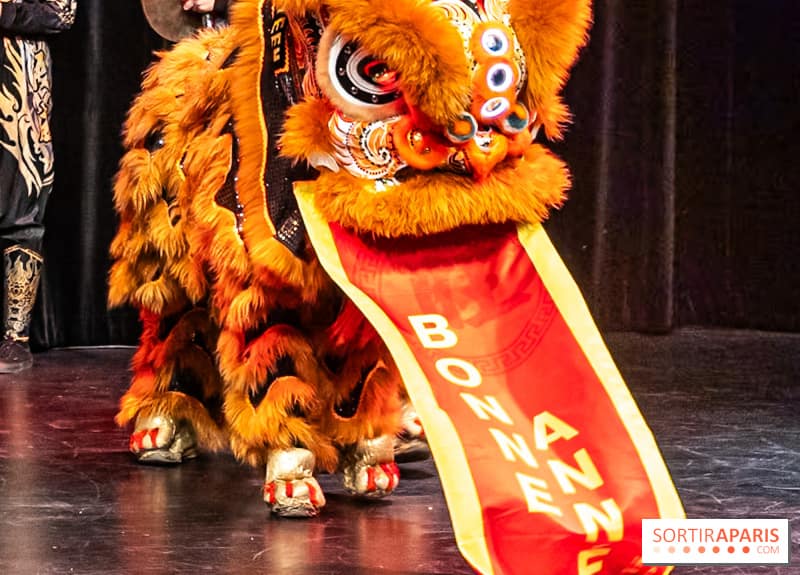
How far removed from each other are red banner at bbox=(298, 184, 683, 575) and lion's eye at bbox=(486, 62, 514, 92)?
0.79 ft

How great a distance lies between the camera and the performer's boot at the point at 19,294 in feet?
14.3

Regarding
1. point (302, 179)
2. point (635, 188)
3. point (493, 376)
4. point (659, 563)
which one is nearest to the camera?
point (659, 563)

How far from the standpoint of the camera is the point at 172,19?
3129 mm

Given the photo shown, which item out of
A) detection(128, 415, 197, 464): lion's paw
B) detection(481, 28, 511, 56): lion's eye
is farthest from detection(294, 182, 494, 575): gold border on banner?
detection(128, 415, 197, 464): lion's paw

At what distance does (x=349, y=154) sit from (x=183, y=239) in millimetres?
624

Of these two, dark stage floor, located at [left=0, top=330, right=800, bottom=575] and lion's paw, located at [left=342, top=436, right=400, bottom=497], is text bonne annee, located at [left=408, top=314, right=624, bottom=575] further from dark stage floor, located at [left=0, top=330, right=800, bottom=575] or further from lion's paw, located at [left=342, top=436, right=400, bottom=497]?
lion's paw, located at [left=342, top=436, right=400, bottom=497]

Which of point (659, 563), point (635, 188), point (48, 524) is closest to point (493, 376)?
point (659, 563)

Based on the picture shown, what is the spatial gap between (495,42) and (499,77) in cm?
5

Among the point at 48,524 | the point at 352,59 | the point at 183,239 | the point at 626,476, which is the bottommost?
the point at 48,524

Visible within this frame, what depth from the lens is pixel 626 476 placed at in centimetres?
217

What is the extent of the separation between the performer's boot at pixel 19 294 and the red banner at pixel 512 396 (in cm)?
215

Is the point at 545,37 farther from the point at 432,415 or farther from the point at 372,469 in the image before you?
the point at 372,469

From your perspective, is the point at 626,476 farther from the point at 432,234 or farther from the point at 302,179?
the point at 302,179

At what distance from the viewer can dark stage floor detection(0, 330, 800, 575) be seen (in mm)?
2344
